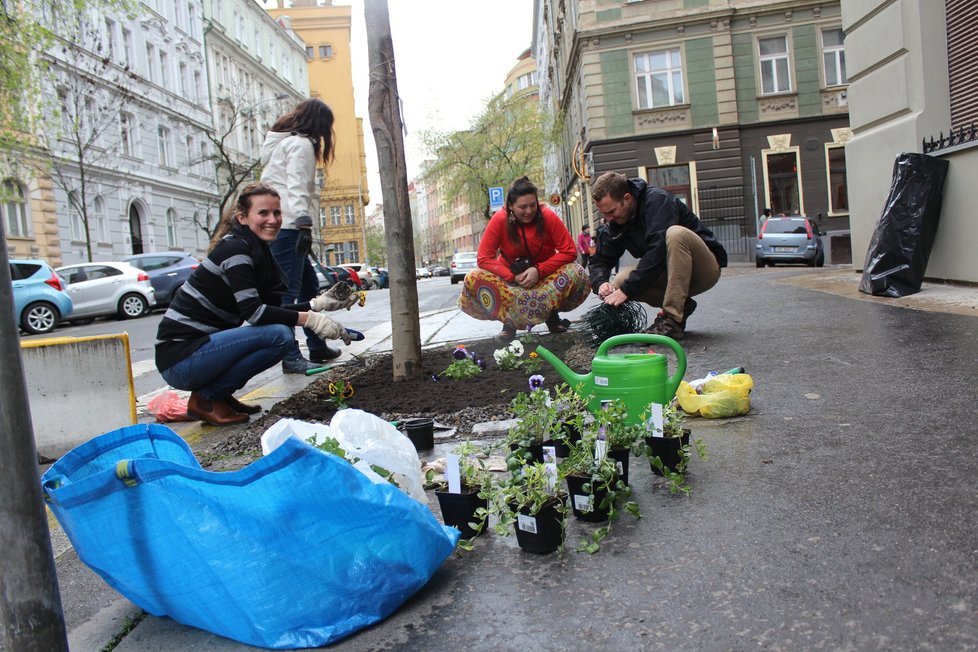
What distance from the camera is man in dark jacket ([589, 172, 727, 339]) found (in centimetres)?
539

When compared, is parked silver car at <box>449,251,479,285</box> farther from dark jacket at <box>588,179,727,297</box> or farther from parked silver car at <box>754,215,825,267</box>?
dark jacket at <box>588,179,727,297</box>

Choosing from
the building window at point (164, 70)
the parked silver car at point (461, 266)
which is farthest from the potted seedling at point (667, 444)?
the building window at point (164, 70)

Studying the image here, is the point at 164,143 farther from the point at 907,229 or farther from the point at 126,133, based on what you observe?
the point at 907,229

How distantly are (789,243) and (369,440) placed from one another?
63.0 ft

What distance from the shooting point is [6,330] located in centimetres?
158

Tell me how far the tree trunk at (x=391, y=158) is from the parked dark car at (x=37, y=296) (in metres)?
14.0

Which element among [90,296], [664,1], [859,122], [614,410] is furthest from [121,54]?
[614,410]

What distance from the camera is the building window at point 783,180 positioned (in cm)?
2777

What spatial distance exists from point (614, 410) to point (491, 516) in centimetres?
53

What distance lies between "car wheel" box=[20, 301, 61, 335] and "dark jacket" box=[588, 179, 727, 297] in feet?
46.8

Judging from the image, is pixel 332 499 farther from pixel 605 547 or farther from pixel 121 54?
pixel 121 54

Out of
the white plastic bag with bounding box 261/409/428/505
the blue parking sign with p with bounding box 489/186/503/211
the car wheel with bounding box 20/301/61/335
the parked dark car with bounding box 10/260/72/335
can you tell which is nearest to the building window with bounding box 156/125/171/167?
the blue parking sign with p with bounding box 489/186/503/211

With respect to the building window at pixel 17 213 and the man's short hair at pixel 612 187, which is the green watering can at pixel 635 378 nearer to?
the man's short hair at pixel 612 187

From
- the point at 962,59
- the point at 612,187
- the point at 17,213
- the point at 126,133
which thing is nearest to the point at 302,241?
the point at 612,187
